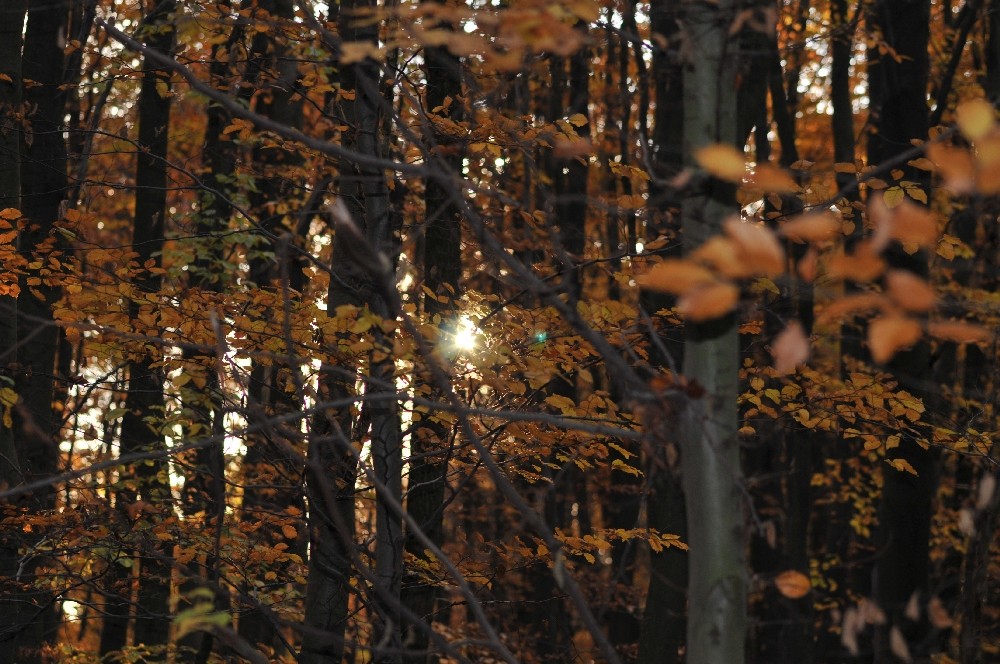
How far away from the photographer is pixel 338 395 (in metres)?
5.41

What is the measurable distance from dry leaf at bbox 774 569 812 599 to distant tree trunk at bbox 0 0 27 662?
18.6ft

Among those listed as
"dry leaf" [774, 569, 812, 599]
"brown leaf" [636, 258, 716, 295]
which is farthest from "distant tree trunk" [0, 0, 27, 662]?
"brown leaf" [636, 258, 716, 295]

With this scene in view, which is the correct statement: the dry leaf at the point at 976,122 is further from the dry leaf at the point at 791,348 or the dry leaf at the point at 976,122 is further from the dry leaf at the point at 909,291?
the dry leaf at the point at 791,348

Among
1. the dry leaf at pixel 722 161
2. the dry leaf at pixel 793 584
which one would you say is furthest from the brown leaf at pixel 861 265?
the dry leaf at pixel 793 584

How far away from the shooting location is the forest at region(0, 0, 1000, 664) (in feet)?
8.04

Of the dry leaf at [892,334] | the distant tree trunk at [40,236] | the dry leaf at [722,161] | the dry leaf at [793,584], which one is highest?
the distant tree trunk at [40,236]

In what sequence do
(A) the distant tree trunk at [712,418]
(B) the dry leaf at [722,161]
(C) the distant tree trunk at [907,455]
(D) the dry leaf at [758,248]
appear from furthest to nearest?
(C) the distant tree trunk at [907,455]
(A) the distant tree trunk at [712,418]
(B) the dry leaf at [722,161]
(D) the dry leaf at [758,248]

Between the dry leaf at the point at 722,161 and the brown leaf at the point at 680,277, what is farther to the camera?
the dry leaf at the point at 722,161

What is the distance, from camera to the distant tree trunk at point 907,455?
798 centimetres

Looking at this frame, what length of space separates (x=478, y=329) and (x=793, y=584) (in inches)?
121

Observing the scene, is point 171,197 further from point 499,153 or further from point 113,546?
point 499,153

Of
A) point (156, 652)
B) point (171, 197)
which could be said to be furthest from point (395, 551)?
point (171, 197)

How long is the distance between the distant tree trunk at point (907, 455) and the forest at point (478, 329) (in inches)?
1.3

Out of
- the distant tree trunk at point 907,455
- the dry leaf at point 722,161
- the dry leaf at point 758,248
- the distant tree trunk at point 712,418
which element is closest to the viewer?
the dry leaf at point 758,248
